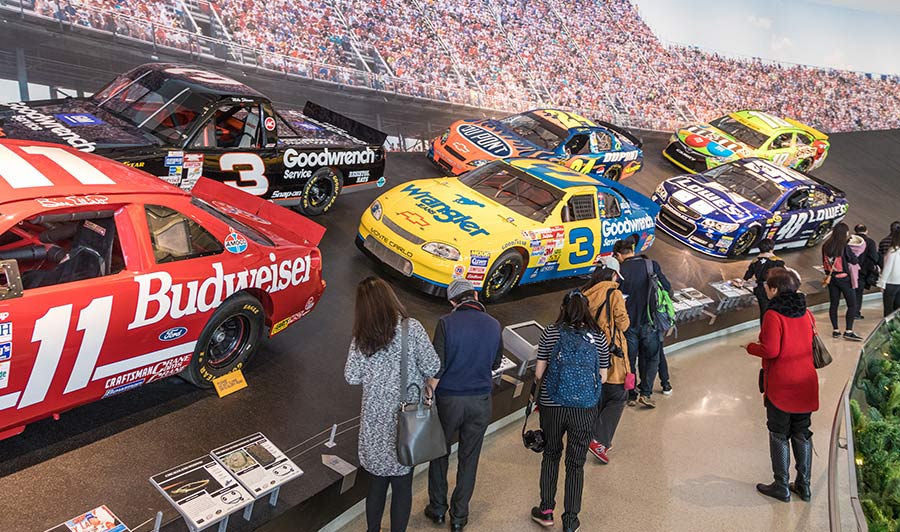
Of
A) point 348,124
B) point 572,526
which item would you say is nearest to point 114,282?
point 572,526

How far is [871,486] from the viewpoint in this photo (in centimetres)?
486

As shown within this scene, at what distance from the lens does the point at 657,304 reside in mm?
6797

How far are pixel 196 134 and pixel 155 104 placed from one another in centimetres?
57

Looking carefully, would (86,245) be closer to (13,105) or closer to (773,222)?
(13,105)

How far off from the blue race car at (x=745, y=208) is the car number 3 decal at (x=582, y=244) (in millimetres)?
3208

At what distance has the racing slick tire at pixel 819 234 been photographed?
520 inches

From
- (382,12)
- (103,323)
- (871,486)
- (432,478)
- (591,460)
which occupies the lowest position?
(591,460)

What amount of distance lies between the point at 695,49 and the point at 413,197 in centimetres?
1162

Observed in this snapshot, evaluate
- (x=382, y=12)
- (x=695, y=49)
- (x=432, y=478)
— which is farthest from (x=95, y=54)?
(x=695, y=49)

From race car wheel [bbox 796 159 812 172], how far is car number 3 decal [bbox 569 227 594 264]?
8.59m

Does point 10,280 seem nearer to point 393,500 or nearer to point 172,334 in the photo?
point 172,334

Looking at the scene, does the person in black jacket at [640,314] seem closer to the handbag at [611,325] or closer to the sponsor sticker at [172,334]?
the handbag at [611,325]

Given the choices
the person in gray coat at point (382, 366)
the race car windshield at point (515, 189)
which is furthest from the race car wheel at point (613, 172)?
the person in gray coat at point (382, 366)

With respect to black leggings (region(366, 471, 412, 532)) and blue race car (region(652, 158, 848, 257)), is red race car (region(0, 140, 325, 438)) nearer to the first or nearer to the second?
black leggings (region(366, 471, 412, 532))
